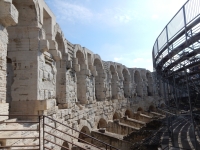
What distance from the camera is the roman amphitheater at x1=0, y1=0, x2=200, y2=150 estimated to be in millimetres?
3902

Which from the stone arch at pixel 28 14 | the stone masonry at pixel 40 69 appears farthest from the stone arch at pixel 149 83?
the stone arch at pixel 28 14

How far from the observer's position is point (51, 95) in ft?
21.8

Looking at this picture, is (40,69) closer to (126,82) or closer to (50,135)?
(50,135)

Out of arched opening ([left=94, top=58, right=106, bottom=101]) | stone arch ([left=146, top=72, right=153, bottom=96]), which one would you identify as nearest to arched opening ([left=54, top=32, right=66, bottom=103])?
arched opening ([left=94, top=58, right=106, bottom=101])

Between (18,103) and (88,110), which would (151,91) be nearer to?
(88,110)

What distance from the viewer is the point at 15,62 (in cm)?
548

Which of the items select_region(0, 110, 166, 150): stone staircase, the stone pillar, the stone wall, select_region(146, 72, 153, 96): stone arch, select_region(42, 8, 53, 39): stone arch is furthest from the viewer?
select_region(146, 72, 153, 96): stone arch

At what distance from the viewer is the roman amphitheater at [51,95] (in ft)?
12.8

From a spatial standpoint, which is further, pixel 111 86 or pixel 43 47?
pixel 111 86

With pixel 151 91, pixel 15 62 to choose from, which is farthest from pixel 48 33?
pixel 151 91

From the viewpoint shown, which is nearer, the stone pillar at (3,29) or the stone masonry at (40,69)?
the stone pillar at (3,29)

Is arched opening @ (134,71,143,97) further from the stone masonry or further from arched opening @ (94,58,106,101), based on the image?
the stone masonry

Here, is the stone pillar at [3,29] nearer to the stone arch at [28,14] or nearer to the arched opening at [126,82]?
the stone arch at [28,14]

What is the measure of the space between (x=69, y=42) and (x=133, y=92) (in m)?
12.2
